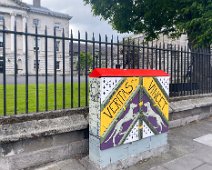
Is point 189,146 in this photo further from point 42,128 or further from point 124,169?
point 42,128

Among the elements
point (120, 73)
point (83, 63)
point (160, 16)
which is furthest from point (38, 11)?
point (120, 73)

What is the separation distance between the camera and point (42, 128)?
11.1 ft

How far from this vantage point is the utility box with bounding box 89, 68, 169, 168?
132 inches

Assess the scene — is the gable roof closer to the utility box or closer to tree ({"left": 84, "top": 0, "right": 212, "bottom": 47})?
tree ({"left": 84, "top": 0, "right": 212, "bottom": 47})

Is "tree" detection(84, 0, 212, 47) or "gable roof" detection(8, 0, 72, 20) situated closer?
"tree" detection(84, 0, 212, 47)

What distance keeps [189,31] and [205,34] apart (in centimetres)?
152

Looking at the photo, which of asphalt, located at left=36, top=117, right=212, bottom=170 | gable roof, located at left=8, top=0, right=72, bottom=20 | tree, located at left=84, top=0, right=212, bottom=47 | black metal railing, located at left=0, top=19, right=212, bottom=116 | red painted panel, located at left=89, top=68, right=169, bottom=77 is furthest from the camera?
gable roof, located at left=8, top=0, right=72, bottom=20

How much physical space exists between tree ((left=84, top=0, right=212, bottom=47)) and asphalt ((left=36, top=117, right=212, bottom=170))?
5.28 meters

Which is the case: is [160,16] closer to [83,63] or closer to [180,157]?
[83,63]

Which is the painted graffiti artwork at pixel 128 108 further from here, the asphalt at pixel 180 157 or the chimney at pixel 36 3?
the chimney at pixel 36 3

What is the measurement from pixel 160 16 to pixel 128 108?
30.8 ft

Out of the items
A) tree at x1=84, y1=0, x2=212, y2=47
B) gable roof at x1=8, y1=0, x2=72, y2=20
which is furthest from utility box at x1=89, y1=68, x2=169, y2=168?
gable roof at x1=8, y1=0, x2=72, y2=20

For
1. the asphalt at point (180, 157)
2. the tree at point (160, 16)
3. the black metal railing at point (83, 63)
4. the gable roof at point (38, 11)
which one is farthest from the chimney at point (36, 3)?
the asphalt at point (180, 157)

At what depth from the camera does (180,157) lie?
13.5 feet
